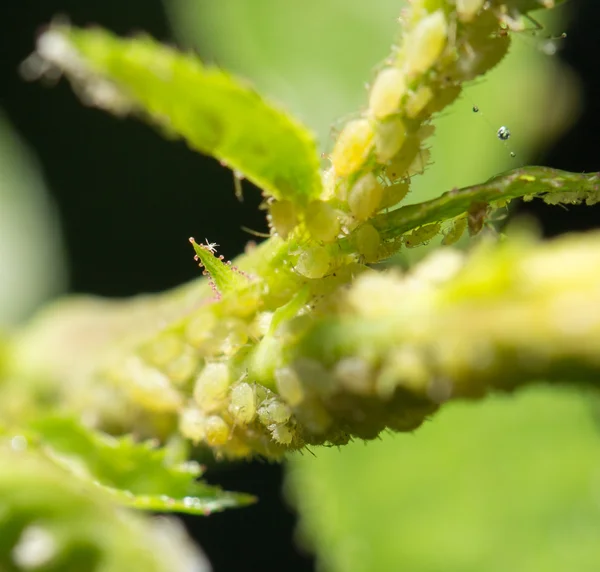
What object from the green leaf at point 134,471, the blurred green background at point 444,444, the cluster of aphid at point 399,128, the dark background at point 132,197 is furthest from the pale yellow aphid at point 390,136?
the dark background at point 132,197

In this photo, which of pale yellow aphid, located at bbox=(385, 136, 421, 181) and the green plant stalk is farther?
pale yellow aphid, located at bbox=(385, 136, 421, 181)

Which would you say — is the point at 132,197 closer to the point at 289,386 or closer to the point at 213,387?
the point at 213,387

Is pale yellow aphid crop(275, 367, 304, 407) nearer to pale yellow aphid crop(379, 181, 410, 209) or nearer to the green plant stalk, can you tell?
the green plant stalk

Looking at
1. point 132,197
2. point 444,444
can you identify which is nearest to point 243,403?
point 444,444

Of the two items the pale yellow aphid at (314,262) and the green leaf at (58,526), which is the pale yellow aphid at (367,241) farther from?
the green leaf at (58,526)

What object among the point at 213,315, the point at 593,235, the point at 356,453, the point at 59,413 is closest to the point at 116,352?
the point at 59,413

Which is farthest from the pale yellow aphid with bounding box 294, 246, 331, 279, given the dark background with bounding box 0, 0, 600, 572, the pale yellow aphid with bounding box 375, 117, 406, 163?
the dark background with bounding box 0, 0, 600, 572
